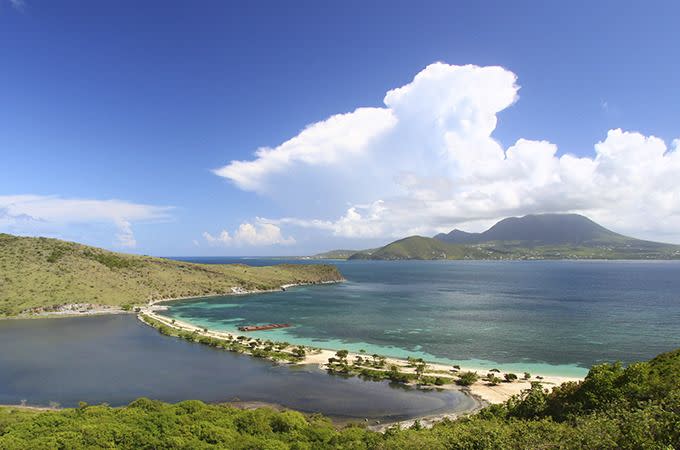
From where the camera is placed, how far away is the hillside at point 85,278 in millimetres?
118500

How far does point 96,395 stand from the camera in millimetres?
48906

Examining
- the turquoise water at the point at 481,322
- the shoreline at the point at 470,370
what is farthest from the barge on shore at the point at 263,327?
the shoreline at the point at 470,370

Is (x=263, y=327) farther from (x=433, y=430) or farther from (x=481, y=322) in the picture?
(x=433, y=430)

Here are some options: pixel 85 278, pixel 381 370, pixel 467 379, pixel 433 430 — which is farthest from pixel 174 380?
pixel 85 278

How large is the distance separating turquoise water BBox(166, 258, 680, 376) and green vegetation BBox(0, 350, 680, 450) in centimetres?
3314

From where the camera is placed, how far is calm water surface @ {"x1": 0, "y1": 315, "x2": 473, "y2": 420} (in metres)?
46.8

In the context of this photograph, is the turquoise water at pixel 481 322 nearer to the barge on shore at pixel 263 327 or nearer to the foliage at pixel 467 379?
the barge on shore at pixel 263 327

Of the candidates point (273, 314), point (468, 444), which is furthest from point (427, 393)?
point (273, 314)

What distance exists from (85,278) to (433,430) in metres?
148

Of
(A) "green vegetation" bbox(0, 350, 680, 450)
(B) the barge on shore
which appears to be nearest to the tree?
(A) "green vegetation" bbox(0, 350, 680, 450)

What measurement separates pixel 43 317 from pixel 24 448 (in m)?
105

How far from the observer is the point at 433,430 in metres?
30.3

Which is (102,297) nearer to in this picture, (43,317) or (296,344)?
(43,317)

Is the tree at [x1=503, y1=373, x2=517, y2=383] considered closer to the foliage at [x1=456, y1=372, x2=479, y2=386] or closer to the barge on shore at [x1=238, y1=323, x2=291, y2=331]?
the foliage at [x1=456, y1=372, x2=479, y2=386]
